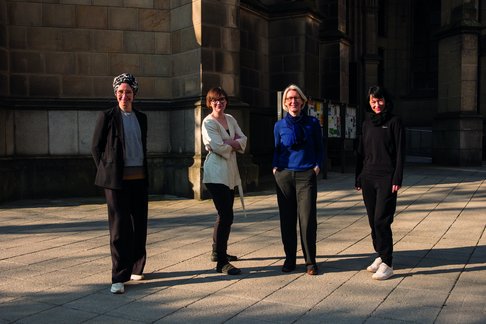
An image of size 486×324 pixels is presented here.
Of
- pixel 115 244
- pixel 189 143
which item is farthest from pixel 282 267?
pixel 189 143

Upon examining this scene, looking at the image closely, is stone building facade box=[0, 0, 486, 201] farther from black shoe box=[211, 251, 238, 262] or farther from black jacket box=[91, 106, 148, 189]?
black jacket box=[91, 106, 148, 189]

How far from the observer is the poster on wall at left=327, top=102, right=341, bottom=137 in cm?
1291

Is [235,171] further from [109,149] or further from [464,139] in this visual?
[464,139]

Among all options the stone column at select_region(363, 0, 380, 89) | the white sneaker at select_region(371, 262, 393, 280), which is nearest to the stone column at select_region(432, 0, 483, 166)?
the stone column at select_region(363, 0, 380, 89)

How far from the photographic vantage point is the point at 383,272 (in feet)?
14.7

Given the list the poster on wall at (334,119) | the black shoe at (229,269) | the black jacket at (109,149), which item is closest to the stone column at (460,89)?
the poster on wall at (334,119)

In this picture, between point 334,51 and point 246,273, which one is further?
point 334,51

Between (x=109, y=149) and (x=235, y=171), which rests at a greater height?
(x=109, y=149)

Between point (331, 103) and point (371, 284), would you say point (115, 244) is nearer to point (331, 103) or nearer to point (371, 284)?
point (371, 284)

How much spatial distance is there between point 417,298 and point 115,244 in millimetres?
2591

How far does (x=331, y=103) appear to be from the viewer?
42.8ft

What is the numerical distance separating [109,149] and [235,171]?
133cm

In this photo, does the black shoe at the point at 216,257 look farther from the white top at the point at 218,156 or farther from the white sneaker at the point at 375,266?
the white sneaker at the point at 375,266

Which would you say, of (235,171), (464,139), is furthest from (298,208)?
(464,139)
